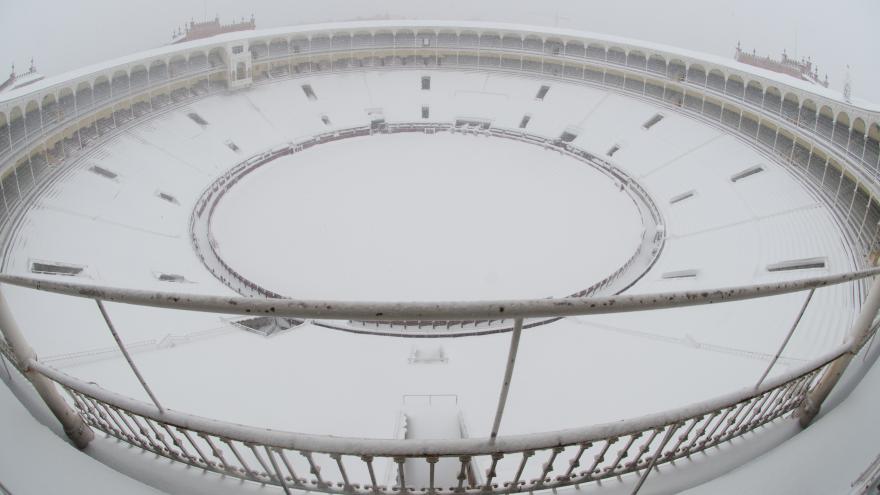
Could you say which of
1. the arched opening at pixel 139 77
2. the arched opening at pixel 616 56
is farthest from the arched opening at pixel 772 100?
the arched opening at pixel 139 77

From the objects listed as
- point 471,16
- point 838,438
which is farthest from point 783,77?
point 838,438

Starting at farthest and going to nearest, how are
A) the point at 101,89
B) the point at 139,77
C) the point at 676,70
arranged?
the point at 676,70
the point at 139,77
the point at 101,89

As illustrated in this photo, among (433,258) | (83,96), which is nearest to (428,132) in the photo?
(433,258)

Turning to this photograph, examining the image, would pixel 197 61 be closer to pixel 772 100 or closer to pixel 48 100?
pixel 48 100

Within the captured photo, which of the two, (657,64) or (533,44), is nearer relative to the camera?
(657,64)

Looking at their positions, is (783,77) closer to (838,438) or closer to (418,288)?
(418,288)

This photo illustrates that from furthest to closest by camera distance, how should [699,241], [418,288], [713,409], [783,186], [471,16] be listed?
[471,16] < [783,186] < [699,241] < [418,288] < [713,409]

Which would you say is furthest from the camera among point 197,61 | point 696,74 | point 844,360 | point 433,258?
point 197,61

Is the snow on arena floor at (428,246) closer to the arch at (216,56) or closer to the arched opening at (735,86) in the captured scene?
the arch at (216,56)
